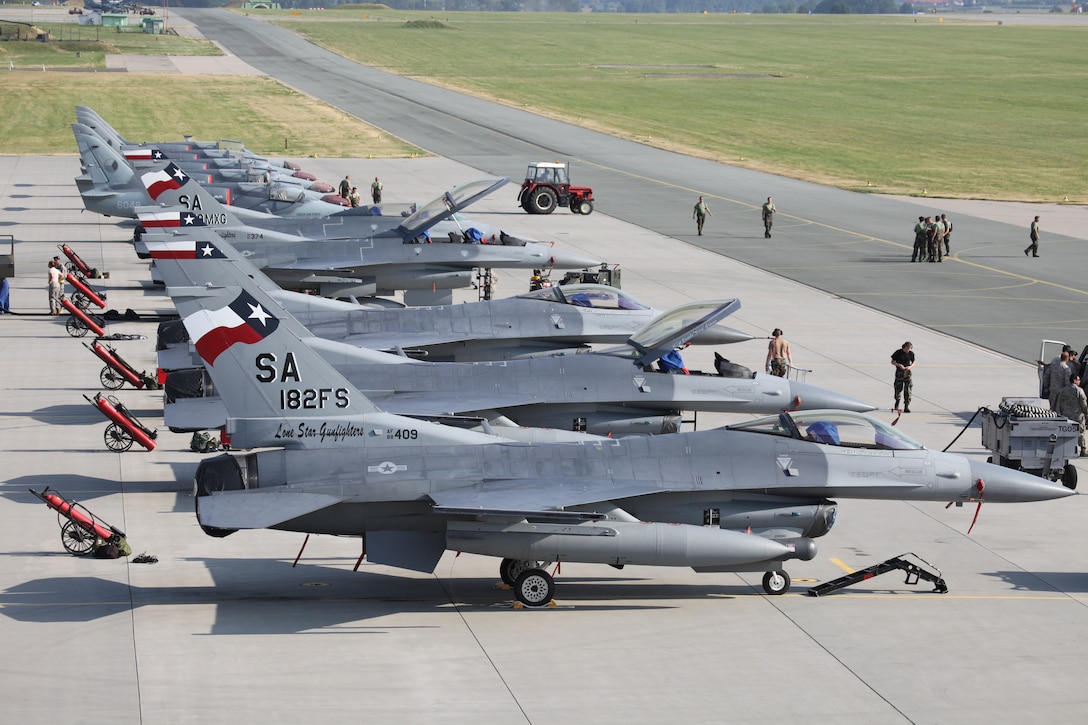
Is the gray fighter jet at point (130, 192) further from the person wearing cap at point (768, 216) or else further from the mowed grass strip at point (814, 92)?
the mowed grass strip at point (814, 92)

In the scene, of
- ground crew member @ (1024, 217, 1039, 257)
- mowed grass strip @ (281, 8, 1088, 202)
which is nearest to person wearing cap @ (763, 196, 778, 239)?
ground crew member @ (1024, 217, 1039, 257)

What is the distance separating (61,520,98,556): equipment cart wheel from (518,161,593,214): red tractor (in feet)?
152

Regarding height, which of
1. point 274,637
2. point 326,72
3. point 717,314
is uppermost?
point 326,72

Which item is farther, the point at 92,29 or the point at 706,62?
the point at 92,29

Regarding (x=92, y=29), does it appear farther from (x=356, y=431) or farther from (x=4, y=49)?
(x=356, y=431)

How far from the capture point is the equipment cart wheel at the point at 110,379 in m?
31.6

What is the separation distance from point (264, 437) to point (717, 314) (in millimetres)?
8621

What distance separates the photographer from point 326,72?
13338 cm

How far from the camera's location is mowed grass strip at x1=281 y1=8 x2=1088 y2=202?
8581 cm

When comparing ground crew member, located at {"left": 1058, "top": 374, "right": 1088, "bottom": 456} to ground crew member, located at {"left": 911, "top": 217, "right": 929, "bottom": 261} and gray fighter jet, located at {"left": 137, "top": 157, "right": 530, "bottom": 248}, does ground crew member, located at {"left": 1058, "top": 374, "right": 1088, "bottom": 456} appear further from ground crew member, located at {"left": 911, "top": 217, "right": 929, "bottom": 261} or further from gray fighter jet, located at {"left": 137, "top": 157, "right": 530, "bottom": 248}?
ground crew member, located at {"left": 911, "top": 217, "right": 929, "bottom": 261}

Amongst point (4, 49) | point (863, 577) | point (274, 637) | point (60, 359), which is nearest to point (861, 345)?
point (863, 577)

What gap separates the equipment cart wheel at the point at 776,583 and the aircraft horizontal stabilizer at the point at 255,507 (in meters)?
6.44

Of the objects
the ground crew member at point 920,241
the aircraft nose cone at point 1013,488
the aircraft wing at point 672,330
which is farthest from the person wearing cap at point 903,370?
the ground crew member at point 920,241

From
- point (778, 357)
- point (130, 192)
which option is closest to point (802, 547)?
point (778, 357)
